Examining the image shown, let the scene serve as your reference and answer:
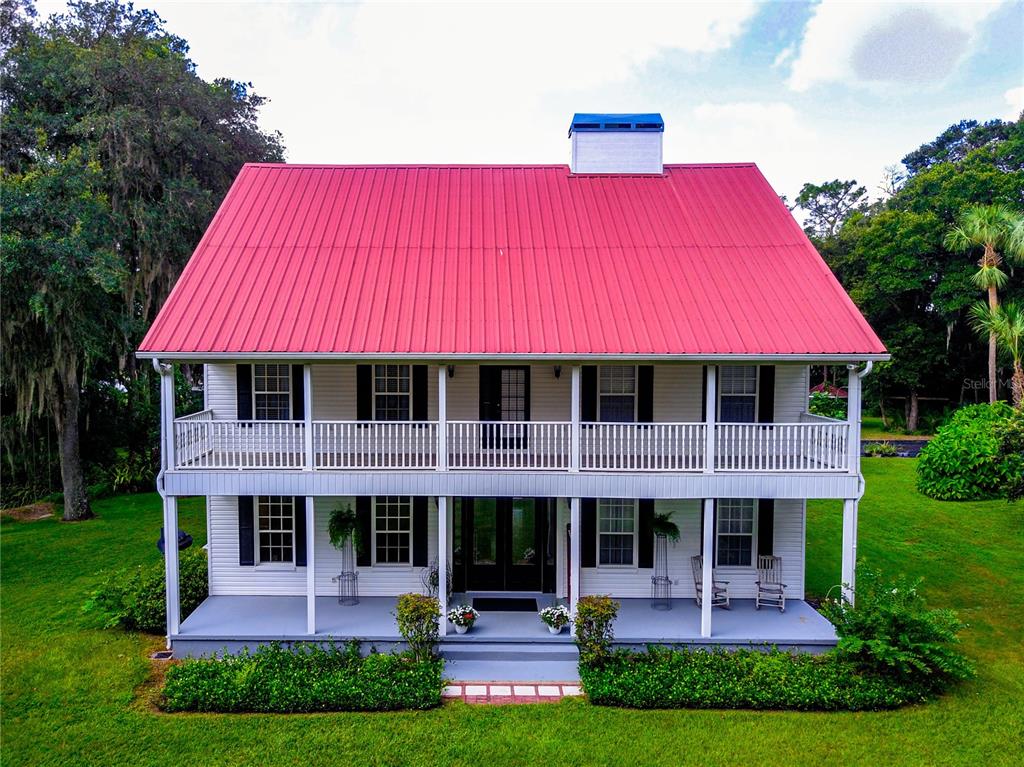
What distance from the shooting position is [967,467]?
63.6ft

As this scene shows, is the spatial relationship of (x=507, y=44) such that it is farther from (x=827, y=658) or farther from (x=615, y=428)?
(x=827, y=658)

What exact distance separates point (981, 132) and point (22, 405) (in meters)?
51.8

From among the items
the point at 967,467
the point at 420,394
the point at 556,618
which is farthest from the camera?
the point at 967,467

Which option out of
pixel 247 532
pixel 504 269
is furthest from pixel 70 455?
pixel 504 269

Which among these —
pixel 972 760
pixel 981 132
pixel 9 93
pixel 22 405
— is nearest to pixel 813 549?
pixel 972 760

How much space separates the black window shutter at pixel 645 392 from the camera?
11.3 metres

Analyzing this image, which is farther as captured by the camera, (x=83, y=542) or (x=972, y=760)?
(x=83, y=542)

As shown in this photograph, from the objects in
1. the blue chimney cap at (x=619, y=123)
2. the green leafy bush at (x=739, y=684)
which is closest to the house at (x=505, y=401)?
the green leafy bush at (x=739, y=684)

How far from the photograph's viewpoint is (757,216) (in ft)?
41.7

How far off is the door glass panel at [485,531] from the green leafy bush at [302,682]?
2.55 meters

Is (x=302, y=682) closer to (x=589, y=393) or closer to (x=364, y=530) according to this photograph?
(x=364, y=530)

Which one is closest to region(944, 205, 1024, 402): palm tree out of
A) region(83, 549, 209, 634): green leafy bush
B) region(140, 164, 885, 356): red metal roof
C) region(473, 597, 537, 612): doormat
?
region(140, 164, 885, 356): red metal roof

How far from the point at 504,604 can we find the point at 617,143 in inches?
416

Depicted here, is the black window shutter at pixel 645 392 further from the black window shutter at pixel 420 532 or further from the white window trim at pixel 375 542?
the white window trim at pixel 375 542
